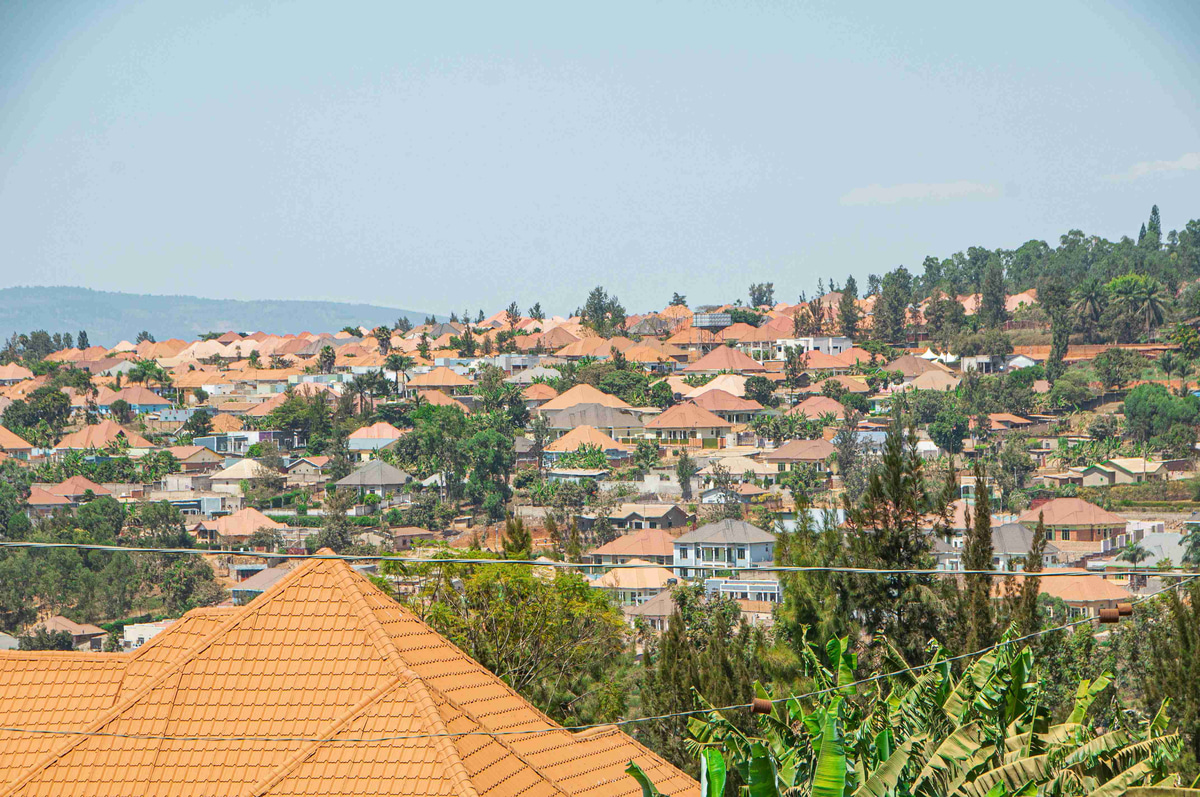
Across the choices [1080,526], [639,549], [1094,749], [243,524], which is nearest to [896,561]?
[1094,749]

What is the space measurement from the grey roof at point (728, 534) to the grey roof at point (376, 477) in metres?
16.6

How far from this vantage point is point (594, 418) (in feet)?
205

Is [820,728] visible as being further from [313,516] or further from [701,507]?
[313,516]

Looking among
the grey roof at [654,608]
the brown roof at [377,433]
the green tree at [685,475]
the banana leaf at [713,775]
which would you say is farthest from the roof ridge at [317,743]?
the brown roof at [377,433]

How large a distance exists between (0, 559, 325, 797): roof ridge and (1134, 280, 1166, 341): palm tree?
69.2m

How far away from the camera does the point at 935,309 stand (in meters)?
79.3

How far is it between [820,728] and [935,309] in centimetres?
7659

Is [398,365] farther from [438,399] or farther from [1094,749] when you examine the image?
[1094,749]

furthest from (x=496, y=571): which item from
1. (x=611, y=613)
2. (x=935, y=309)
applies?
(x=935, y=309)

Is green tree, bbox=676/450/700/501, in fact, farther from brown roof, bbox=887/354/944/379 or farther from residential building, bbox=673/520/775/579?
brown roof, bbox=887/354/944/379

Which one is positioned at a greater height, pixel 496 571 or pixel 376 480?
pixel 496 571

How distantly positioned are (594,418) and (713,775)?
187ft

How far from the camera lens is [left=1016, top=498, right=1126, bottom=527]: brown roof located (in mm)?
41500

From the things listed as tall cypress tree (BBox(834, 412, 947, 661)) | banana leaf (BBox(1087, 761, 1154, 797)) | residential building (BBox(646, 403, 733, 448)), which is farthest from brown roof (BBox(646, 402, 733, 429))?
banana leaf (BBox(1087, 761, 1154, 797))
